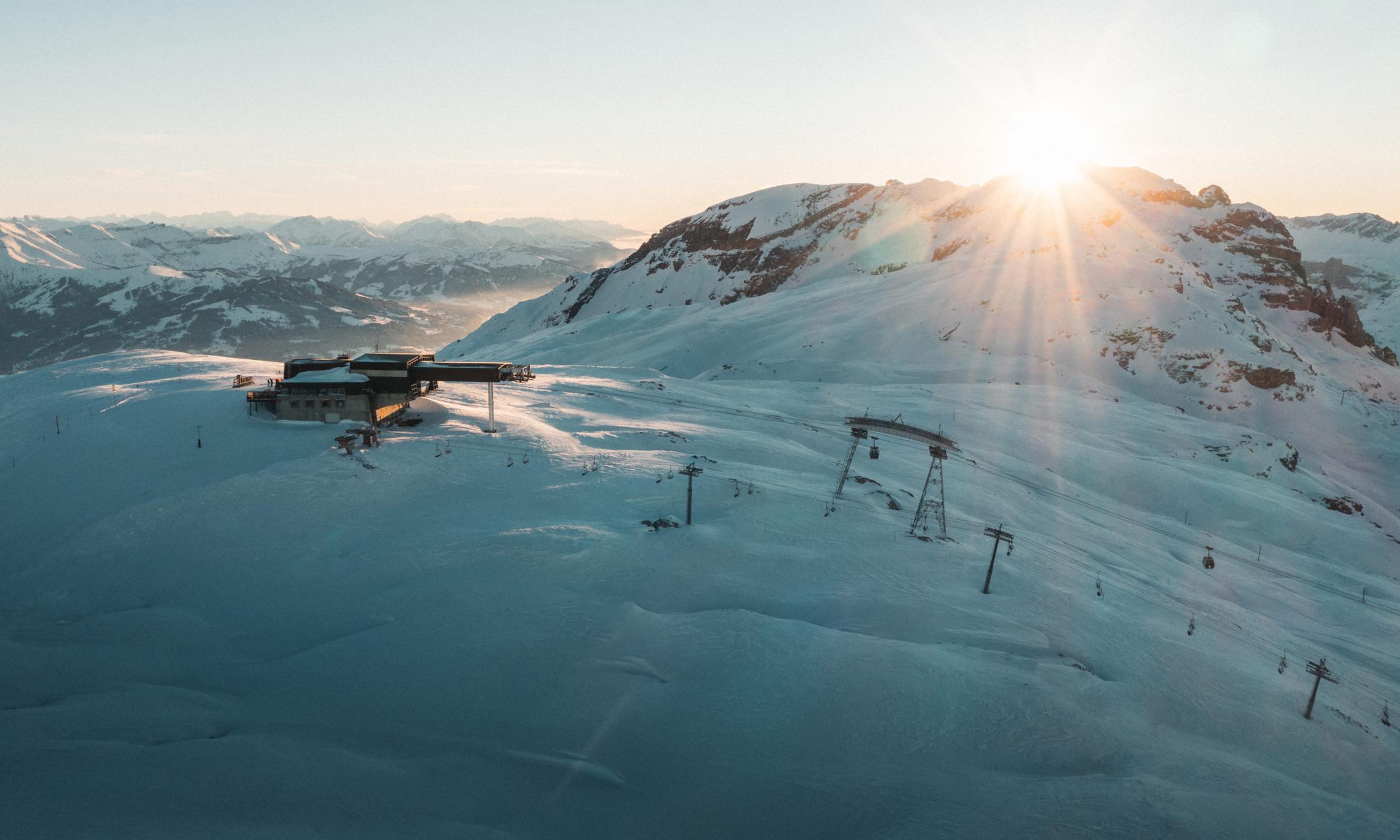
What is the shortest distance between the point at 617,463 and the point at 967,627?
19.6 meters

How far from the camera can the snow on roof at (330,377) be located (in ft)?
128

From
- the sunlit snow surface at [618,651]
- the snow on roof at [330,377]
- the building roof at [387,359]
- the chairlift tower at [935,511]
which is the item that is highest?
the building roof at [387,359]

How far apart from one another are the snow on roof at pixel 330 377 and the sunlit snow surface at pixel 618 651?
283 centimetres

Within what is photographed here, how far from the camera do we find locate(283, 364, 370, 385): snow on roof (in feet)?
128

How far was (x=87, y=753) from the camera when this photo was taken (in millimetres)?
15906

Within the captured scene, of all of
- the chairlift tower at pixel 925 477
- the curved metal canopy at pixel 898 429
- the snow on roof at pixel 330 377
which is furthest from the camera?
the snow on roof at pixel 330 377

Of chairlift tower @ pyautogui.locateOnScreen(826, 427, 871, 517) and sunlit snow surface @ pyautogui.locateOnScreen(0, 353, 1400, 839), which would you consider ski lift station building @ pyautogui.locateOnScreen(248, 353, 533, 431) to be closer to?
sunlit snow surface @ pyautogui.locateOnScreen(0, 353, 1400, 839)

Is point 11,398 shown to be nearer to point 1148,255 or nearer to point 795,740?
point 795,740

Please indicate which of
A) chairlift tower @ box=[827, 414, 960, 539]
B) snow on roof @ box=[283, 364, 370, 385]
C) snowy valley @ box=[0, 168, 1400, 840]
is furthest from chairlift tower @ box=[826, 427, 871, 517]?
snow on roof @ box=[283, 364, 370, 385]

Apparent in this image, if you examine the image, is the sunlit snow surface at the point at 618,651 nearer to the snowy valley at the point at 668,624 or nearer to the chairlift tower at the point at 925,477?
the snowy valley at the point at 668,624

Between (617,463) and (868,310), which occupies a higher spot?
(868,310)

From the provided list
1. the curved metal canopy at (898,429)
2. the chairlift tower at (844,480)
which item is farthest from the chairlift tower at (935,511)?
the chairlift tower at (844,480)

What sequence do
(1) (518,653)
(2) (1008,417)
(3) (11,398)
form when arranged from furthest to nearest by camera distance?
(2) (1008,417)
(3) (11,398)
(1) (518,653)

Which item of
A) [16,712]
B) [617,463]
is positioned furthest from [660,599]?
[16,712]
